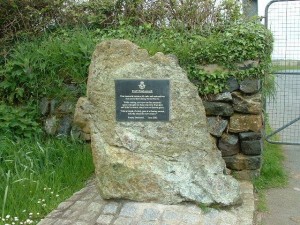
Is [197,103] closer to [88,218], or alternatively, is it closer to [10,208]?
[88,218]

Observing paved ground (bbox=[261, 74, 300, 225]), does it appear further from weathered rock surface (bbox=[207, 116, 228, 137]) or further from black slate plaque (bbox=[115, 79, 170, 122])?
black slate plaque (bbox=[115, 79, 170, 122])

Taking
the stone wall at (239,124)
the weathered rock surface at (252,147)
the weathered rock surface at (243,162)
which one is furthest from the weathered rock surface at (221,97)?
the weathered rock surface at (243,162)

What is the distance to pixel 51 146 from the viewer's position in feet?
17.5

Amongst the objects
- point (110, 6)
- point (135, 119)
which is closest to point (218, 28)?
point (110, 6)

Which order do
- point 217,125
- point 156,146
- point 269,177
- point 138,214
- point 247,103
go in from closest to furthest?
point 138,214
point 156,146
point 247,103
point 217,125
point 269,177

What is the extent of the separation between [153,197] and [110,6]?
330 cm

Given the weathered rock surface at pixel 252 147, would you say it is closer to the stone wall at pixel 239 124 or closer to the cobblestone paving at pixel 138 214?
the stone wall at pixel 239 124

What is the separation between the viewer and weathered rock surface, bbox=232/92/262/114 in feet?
16.4

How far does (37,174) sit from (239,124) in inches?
87.5

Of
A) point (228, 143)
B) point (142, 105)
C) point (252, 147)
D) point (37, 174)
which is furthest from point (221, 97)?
point (37, 174)

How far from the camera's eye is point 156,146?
161 inches

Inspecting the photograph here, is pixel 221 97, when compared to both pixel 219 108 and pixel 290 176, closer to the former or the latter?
pixel 219 108

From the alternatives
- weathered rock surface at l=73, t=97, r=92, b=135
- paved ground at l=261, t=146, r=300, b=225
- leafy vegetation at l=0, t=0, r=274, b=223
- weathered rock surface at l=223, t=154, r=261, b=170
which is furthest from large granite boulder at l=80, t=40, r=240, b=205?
weathered rock surface at l=223, t=154, r=261, b=170

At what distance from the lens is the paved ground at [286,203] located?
4414 millimetres
